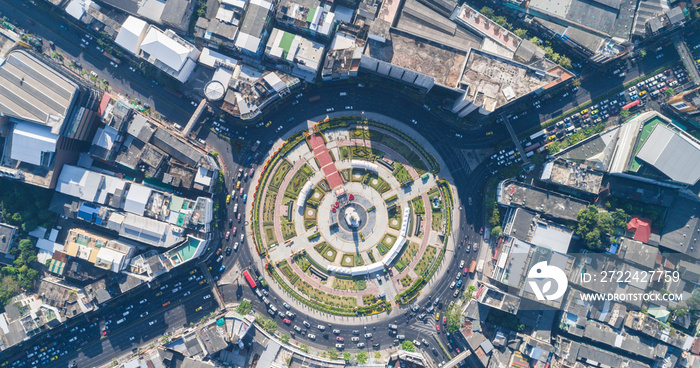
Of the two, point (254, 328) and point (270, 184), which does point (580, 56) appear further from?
point (254, 328)

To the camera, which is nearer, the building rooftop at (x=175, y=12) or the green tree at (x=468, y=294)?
the building rooftop at (x=175, y=12)

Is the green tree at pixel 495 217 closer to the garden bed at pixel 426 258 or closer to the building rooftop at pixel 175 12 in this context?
the garden bed at pixel 426 258

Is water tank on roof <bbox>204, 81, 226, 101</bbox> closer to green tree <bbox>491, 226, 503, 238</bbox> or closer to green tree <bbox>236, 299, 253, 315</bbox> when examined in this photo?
green tree <bbox>236, 299, 253, 315</bbox>

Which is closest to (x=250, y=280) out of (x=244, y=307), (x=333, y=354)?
(x=244, y=307)

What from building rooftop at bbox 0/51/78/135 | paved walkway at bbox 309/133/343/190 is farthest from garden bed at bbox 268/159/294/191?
building rooftop at bbox 0/51/78/135

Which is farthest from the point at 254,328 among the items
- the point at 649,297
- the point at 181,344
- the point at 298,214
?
the point at 649,297

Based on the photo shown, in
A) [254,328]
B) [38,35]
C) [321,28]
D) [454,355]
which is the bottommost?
[254,328]

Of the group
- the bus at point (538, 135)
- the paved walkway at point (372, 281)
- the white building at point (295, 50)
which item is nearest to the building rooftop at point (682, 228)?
the bus at point (538, 135)
